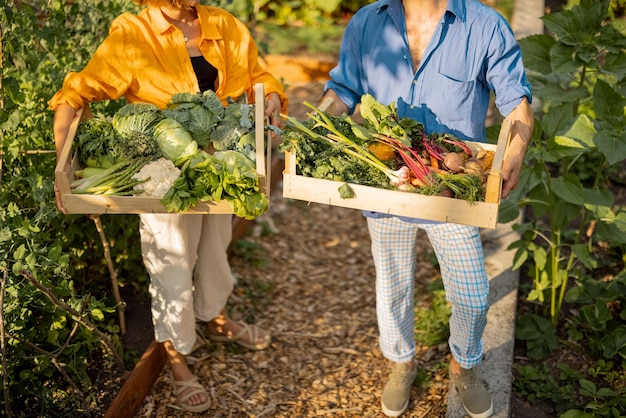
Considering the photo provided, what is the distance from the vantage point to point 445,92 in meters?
3.41

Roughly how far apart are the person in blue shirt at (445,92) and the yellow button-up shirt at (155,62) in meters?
0.49

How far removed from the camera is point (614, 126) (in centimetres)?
372

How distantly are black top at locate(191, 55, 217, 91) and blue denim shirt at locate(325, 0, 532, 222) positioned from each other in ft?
1.96

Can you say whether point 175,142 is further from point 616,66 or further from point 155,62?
point 616,66

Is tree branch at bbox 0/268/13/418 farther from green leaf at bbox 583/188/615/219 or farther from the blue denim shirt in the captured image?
green leaf at bbox 583/188/615/219

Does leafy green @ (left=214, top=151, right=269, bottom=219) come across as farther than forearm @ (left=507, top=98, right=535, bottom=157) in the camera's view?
No

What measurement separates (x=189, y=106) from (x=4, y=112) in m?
0.93

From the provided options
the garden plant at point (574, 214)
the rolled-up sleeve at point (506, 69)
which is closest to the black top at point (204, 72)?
the rolled-up sleeve at point (506, 69)

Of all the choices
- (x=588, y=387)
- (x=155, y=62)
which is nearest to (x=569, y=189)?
(x=588, y=387)

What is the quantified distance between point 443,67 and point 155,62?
4.36 ft

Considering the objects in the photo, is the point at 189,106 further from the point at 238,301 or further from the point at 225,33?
the point at 238,301

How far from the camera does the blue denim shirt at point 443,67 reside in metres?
3.32

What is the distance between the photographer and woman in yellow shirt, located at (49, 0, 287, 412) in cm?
335

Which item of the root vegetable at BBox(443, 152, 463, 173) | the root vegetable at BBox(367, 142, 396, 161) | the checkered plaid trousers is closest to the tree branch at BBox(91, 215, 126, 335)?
the checkered plaid trousers
